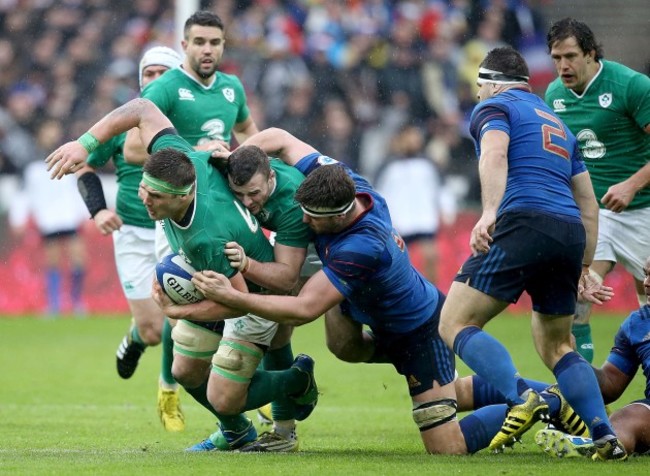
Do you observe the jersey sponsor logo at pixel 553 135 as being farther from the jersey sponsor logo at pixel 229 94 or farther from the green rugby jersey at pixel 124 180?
the green rugby jersey at pixel 124 180

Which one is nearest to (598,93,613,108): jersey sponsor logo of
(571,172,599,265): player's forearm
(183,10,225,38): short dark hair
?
(571,172,599,265): player's forearm

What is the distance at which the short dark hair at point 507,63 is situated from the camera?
7.25m

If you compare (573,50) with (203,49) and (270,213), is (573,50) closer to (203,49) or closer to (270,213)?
(270,213)

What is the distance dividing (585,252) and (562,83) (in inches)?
76.1

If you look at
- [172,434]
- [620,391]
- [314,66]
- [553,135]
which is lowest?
[172,434]

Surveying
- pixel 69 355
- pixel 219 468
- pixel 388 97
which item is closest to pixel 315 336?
pixel 69 355

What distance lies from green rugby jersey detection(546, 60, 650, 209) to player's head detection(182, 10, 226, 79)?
2.66 m

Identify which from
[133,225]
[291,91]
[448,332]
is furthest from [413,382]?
[291,91]

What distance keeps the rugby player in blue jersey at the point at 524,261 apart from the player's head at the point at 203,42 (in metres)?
3.13

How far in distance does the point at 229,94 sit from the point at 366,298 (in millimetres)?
3173

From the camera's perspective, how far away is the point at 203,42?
9523 millimetres

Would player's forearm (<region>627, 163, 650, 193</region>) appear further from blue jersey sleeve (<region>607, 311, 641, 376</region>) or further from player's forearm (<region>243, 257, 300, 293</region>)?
player's forearm (<region>243, 257, 300, 293</region>)

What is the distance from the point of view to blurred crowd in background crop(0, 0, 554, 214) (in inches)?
762

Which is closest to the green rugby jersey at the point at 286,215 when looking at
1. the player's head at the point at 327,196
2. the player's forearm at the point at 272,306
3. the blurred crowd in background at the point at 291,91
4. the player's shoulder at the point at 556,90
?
the player's head at the point at 327,196
